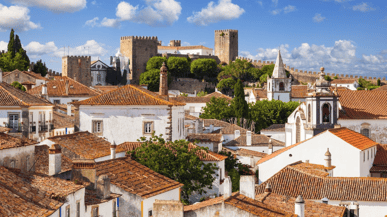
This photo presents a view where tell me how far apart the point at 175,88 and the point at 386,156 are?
79.9 meters

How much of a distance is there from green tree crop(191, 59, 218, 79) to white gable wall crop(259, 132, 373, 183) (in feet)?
284

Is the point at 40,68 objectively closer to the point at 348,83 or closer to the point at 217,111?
the point at 217,111

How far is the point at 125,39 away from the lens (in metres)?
126

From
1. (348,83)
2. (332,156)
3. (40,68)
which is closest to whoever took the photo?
(332,156)

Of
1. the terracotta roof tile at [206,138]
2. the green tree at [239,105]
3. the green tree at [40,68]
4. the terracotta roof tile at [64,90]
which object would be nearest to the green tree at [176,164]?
the terracotta roof tile at [206,138]

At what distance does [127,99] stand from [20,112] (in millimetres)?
8137

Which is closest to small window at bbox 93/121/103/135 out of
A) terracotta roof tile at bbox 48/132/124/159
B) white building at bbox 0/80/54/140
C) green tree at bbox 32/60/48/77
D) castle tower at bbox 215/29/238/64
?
white building at bbox 0/80/54/140

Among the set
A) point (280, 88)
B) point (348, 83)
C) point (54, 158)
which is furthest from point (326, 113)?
point (348, 83)

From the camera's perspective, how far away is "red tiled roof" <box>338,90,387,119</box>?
48.8 metres

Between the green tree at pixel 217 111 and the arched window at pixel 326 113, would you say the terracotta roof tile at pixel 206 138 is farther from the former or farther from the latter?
the green tree at pixel 217 111

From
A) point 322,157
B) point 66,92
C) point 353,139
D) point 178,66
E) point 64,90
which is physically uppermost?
point 178,66

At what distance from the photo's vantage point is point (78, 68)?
108 m

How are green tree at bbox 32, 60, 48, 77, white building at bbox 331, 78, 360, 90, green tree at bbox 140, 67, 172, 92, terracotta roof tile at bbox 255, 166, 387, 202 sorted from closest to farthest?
terracotta roof tile at bbox 255, 166, 387, 202, green tree at bbox 32, 60, 48, 77, green tree at bbox 140, 67, 172, 92, white building at bbox 331, 78, 360, 90

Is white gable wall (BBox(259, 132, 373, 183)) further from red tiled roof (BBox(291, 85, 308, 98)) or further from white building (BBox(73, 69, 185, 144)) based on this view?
red tiled roof (BBox(291, 85, 308, 98))
